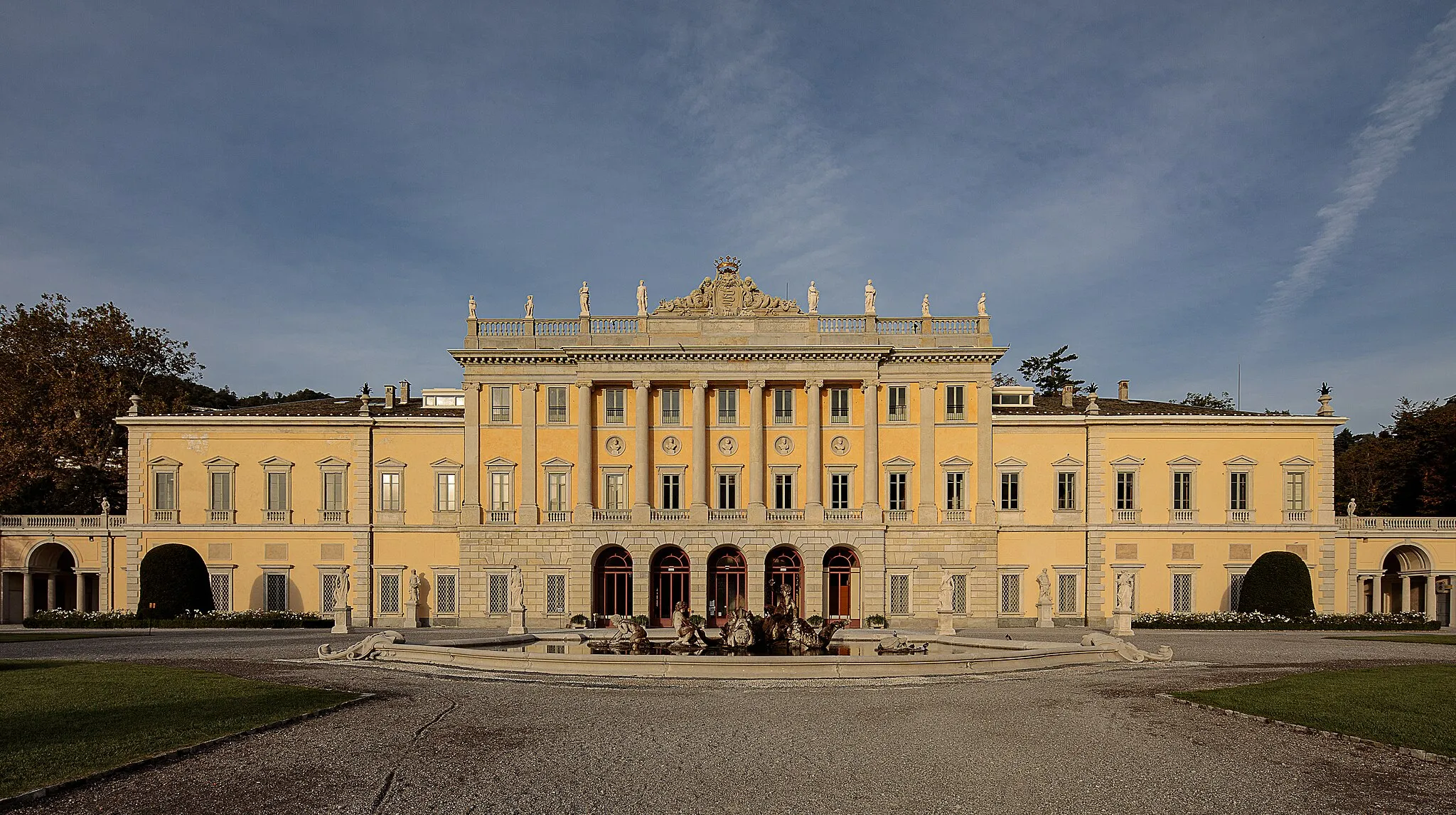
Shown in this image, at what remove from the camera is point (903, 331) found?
4372 cm

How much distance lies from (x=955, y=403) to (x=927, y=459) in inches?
120

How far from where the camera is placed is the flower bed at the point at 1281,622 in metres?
37.7

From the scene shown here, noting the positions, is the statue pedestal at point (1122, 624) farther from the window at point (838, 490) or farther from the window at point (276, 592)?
the window at point (276, 592)

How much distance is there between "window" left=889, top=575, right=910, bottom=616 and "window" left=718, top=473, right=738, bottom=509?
8.08m

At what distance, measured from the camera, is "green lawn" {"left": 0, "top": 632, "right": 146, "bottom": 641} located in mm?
32281

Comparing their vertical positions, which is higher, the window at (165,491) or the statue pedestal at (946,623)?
the window at (165,491)

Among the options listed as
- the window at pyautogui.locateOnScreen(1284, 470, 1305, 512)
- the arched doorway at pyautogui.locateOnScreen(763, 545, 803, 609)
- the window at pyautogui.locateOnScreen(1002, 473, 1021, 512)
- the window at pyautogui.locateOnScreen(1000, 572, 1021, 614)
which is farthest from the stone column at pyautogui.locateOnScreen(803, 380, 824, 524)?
the window at pyautogui.locateOnScreen(1284, 470, 1305, 512)

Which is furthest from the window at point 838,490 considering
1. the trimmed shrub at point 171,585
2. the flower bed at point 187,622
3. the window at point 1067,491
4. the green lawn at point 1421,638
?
the trimmed shrub at point 171,585

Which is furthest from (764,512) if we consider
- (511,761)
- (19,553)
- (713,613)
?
(19,553)

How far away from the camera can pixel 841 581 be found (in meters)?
42.6

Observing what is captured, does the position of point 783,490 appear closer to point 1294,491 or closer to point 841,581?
point 841,581

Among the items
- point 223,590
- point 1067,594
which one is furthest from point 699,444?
point 223,590

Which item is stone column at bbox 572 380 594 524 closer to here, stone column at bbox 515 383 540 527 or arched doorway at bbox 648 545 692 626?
stone column at bbox 515 383 540 527

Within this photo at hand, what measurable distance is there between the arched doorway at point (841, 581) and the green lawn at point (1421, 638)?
1991 centimetres
